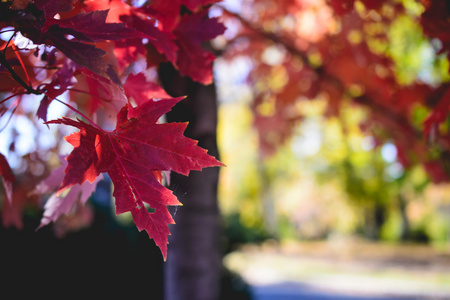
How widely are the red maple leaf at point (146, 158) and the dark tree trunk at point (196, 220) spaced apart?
127 cm

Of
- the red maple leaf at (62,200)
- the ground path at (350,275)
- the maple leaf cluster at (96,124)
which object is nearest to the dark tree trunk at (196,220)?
the red maple leaf at (62,200)

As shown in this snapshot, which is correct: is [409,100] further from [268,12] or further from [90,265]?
[90,265]

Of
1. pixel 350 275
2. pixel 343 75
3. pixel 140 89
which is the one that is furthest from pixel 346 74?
pixel 350 275

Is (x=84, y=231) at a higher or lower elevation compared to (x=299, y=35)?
lower

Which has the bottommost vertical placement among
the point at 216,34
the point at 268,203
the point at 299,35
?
the point at 268,203

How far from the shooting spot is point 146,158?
0.89 m

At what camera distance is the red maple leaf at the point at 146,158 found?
882 millimetres

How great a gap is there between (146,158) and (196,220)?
→ 4.72 ft

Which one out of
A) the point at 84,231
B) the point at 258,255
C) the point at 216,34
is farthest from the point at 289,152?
the point at 216,34

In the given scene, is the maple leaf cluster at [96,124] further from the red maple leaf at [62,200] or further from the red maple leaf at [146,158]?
the red maple leaf at [62,200]

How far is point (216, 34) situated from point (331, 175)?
822 inches

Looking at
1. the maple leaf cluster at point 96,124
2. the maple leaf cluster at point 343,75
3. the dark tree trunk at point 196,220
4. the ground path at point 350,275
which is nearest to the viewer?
the maple leaf cluster at point 96,124

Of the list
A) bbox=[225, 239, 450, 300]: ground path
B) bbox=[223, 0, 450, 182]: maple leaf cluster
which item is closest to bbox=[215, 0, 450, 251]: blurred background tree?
bbox=[223, 0, 450, 182]: maple leaf cluster

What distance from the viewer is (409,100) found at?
2896 millimetres
